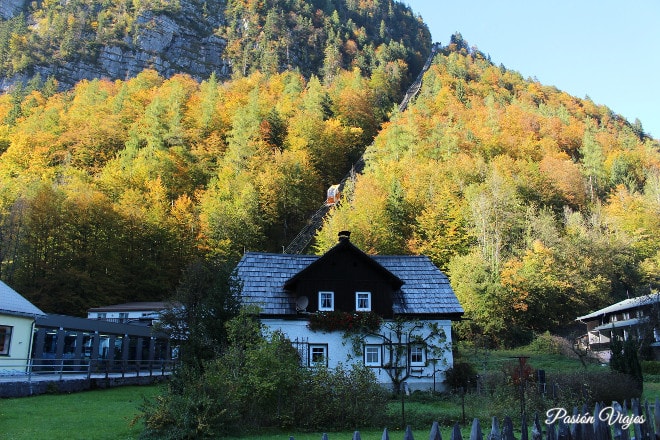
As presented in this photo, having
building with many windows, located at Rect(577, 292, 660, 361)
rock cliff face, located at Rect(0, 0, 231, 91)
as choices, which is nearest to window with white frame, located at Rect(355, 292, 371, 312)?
building with many windows, located at Rect(577, 292, 660, 361)

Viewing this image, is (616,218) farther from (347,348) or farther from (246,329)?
(246,329)

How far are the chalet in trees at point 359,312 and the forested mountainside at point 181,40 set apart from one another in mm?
108246

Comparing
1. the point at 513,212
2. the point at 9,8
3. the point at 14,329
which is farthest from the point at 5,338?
the point at 9,8

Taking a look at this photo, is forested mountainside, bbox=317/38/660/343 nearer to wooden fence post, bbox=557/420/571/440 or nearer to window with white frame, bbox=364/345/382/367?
window with white frame, bbox=364/345/382/367

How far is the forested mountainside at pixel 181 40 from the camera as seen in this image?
125 m

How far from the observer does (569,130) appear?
253 ft

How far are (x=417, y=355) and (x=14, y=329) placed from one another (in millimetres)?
19105

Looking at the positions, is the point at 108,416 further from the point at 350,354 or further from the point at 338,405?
the point at 350,354

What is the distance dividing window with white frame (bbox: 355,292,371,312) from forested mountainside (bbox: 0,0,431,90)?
109000 millimetres

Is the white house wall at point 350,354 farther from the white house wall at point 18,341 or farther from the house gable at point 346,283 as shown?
the white house wall at point 18,341

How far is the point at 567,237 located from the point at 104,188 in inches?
1886

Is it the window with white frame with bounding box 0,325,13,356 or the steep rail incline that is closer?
the window with white frame with bounding box 0,325,13,356

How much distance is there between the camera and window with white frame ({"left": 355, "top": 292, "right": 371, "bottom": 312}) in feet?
84.5

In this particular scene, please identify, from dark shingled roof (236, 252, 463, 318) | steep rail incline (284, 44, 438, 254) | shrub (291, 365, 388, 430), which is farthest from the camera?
steep rail incline (284, 44, 438, 254)
